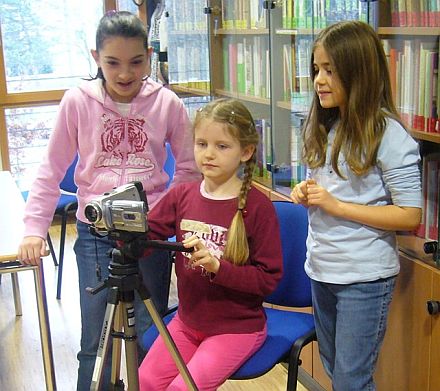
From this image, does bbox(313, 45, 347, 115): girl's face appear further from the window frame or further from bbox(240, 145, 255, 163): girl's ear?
the window frame

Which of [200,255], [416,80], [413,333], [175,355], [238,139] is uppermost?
[416,80]

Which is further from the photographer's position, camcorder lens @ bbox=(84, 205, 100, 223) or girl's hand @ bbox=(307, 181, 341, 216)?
girl's hand @ bbox=(307, 181, 341, 216)

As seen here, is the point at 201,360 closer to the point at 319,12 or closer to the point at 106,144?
the point at 106,144

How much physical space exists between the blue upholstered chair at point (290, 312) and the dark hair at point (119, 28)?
2.11 feet

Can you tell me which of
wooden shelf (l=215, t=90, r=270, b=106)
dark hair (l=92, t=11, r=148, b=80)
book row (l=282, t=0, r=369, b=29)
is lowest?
wooden shelf (l=215, t=90, r=270, b=106)

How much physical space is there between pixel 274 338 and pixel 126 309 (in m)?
0.47

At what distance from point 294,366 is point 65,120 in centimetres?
89

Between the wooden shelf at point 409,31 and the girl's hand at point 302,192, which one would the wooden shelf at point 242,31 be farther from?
the girl's hand at point 302,192

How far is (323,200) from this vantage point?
5.02 ft

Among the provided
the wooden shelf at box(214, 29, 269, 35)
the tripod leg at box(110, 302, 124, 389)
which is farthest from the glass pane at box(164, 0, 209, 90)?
the tripod leg at box(110, 302, 124, 389)

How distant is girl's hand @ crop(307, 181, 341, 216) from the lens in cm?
153

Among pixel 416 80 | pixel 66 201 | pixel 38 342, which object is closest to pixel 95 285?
pixel 416 80

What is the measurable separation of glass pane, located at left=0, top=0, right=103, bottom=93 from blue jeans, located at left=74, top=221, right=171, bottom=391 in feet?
10.7

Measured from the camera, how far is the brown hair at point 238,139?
5.27ft
